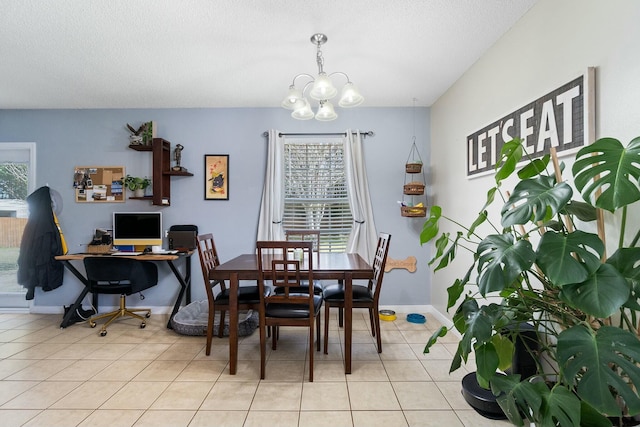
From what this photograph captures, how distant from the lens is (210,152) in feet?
12.7

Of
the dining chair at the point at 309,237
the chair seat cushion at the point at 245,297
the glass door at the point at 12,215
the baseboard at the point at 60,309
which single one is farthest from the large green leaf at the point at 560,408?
the glass door at the point at 12,215

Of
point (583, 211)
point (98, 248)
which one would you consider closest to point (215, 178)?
point (98, 248)

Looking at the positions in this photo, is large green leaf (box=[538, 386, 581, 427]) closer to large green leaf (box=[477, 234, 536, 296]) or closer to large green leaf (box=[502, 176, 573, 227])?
large green leaf (box=[477, 234, 536, 296])

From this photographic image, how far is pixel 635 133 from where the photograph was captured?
138 centimetres

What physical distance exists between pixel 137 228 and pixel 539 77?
153 inches

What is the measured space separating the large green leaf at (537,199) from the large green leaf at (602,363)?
370 millimetres

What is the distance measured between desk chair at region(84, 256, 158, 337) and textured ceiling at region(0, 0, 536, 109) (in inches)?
68.2

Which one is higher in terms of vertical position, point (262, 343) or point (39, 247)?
point (39, 247)

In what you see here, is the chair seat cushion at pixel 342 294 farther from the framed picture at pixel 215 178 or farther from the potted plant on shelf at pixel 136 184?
the potted plant on shelf at pixel 136 184

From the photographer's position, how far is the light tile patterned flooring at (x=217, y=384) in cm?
186

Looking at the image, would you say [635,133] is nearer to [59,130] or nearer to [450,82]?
[450,82]

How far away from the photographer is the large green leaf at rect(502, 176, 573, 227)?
1079mm

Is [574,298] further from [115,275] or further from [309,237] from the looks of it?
[115,275]

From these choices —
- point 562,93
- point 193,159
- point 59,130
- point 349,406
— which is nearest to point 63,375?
point 349,406
